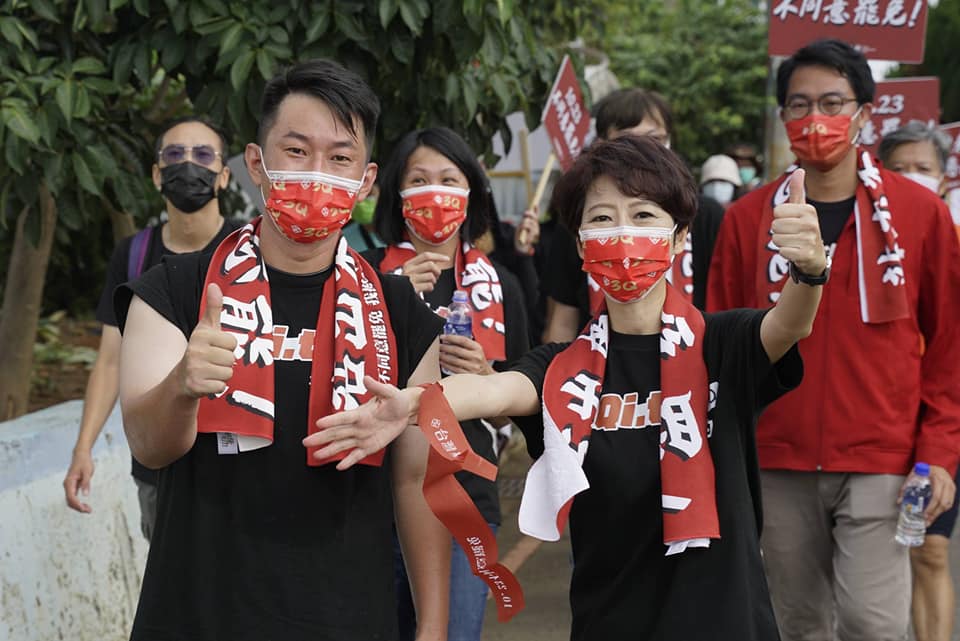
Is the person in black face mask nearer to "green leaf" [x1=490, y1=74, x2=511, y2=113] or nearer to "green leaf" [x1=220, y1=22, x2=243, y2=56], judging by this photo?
"green leaf" [x1=220, y1=22, x2=243, y2=56]

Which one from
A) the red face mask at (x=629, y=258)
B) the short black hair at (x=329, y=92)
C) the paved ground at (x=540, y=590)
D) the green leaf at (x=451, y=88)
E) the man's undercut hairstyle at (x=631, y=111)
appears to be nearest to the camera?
the short black hair at (x=329, y=92)

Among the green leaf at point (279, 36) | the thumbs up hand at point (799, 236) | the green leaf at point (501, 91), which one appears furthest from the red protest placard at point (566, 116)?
the thumbs up hand at point (799, 236)

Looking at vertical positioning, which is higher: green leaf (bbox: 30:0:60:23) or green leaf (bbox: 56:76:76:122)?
green leaf (bbox: 30:0:60:23)

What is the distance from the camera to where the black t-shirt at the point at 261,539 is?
101 inches

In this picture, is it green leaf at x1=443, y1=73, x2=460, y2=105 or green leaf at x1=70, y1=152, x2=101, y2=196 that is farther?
green leaf at x1=443, y1=73, x2=460, y2=105

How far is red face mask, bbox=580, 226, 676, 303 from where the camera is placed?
304 cm

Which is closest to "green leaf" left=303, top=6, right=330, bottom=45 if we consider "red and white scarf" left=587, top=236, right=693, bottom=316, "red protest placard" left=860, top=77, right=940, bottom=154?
"red and white scarf" left=587, top=236, right=693, bottom=316

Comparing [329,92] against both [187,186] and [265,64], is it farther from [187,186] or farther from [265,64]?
[265,64]

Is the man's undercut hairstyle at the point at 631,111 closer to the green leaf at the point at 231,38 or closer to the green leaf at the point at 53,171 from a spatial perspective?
the green leaf at the point at 231,38

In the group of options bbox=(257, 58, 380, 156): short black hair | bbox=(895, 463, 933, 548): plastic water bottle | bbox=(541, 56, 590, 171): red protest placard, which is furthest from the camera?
bbox=(541, 56, 590, 171): red protest placard

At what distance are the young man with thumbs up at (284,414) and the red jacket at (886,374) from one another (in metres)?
1.70

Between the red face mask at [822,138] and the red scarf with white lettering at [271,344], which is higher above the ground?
the red face mask at [822,138]

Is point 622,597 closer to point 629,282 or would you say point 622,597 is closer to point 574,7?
point 629,282

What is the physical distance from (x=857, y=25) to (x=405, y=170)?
350cm
